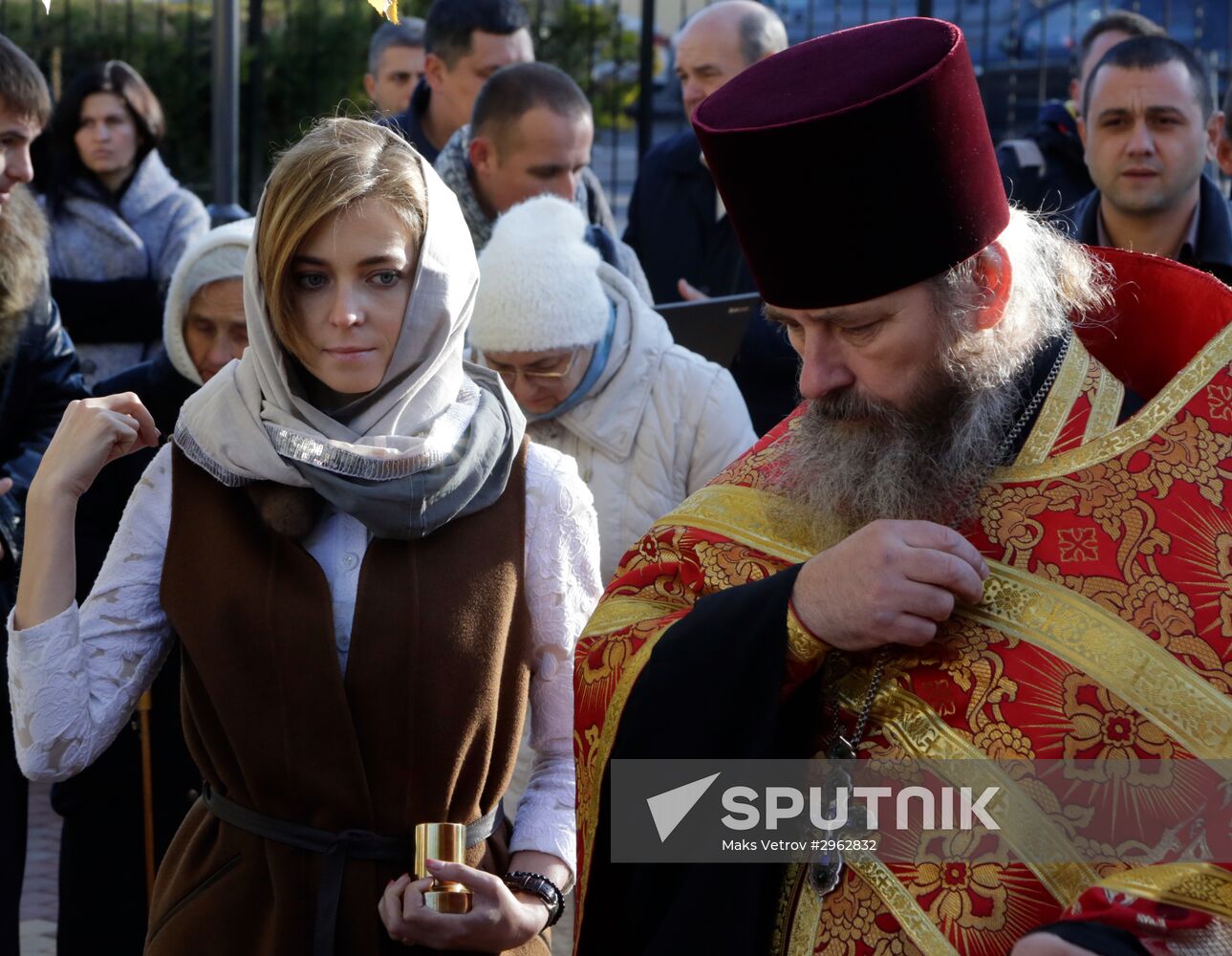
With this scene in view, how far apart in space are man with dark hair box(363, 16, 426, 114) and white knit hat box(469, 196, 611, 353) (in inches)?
148

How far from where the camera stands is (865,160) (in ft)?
7.92

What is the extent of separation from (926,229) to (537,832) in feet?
3.89

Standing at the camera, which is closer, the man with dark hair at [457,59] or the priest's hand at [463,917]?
the priest's hand at [463,917]

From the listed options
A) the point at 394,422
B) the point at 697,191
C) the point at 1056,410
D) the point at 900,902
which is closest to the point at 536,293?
the point at 394,422

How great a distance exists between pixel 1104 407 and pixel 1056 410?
0.20 feet

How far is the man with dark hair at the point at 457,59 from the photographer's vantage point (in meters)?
6.37

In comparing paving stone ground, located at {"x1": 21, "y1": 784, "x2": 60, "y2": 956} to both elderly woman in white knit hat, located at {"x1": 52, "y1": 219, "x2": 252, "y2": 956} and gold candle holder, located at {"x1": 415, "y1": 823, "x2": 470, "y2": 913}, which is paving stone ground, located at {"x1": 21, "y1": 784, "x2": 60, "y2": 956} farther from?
gold candle holder, located at {"x1": 415, "y1": 823, "x2": 470, "y2": 913}

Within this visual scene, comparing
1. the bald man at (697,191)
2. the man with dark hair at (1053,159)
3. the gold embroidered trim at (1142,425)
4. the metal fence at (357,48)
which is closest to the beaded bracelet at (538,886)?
the gold embroidered trim at (1142,425)

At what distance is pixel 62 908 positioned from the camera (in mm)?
4172

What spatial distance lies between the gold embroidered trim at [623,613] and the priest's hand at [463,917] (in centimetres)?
43

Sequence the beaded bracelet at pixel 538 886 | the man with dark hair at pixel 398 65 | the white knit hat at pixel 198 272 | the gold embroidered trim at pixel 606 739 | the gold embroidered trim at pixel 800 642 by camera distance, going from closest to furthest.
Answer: the gold embroidered trim at pixel 800 642 < the gold embroidered trim at pixel 606 739 < the beaded bracelet at pixel 538 886 < the white knit hat at pixel 198 272 < the man with dark hair at pixel 398 65

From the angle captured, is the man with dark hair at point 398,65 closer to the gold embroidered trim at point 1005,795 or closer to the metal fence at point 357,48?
the metal fence at point 357,48

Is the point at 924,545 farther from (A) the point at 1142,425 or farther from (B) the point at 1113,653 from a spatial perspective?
(A) the point at 1142,425

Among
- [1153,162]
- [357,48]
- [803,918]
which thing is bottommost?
[357,48]
